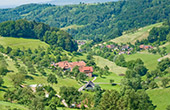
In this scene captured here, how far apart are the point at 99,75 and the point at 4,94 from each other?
70.2 m

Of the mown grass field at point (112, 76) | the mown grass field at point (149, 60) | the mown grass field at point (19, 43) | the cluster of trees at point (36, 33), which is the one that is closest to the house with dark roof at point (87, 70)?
the mown grass field at point (112, 76)

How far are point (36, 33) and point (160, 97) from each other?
133349mm

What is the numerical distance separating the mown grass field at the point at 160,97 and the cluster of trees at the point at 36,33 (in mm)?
106718

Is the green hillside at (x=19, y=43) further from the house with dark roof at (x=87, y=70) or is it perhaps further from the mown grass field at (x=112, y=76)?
the house with dark roof at (x=87, y=70)

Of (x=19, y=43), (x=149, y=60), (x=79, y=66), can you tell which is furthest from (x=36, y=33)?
(x=149, y=60)

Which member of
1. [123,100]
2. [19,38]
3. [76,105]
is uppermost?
[19,38]

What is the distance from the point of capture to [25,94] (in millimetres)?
67500

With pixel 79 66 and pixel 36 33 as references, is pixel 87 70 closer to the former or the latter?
pixel 79 66

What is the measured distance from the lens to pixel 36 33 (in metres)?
191

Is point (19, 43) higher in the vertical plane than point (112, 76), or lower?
higher

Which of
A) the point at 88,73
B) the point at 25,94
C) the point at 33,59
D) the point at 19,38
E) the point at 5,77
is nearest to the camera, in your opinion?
the point at 25,94

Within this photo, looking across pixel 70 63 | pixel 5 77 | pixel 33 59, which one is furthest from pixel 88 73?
pixel 5 77

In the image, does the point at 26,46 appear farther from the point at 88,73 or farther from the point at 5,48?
the point at 88,73

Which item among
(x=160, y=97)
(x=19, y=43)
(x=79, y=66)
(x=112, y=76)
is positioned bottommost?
(x=112, y=76)
